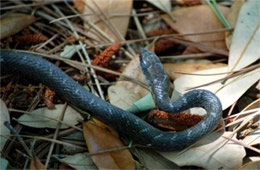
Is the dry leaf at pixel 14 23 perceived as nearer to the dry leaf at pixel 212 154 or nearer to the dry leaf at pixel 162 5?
the dry leaf at pixel 162 5

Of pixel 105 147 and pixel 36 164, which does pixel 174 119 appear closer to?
pixel 105 147

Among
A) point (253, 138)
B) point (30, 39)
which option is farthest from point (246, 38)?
point (30, 39)

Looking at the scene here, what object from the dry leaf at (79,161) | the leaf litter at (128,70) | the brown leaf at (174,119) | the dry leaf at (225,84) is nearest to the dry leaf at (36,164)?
the leaf litter at (128,70)

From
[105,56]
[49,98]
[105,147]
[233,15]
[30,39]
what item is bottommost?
[105,147]

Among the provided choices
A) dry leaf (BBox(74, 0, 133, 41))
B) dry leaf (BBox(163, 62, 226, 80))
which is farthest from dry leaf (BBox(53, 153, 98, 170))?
dry leaf (BBox(74, 0, 133, 41))

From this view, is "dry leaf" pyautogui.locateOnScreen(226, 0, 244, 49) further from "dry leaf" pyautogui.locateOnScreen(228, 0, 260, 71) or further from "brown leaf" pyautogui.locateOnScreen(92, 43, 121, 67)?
"brown leaf" pyautogui.locateOnScreen(92, 43, 121, 67)
